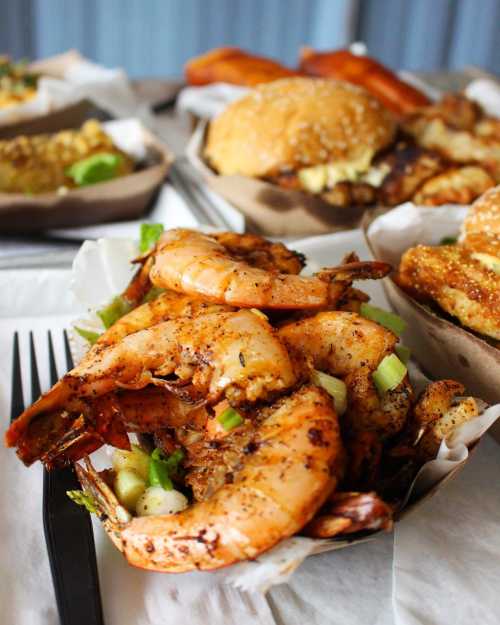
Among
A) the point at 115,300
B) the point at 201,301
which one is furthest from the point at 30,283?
the point at 201,301

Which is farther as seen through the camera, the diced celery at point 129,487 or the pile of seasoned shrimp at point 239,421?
the diced celery at point 129,487

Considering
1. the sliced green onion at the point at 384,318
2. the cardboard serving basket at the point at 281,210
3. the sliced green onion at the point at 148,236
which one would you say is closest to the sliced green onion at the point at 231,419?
the sliced green onion at the point at 384,318

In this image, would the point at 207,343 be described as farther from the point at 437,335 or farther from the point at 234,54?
the point at 234,54

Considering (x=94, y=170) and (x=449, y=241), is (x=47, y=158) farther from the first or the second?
(x=449, y=241)

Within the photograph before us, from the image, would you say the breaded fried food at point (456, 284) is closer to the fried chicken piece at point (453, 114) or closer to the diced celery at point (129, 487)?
the diced celery at point (129, 487)

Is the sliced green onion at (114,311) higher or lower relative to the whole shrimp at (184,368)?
lower

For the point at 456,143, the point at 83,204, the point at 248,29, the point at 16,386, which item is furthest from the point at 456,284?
the point at 248,29

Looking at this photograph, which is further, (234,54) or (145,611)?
(234,54)
